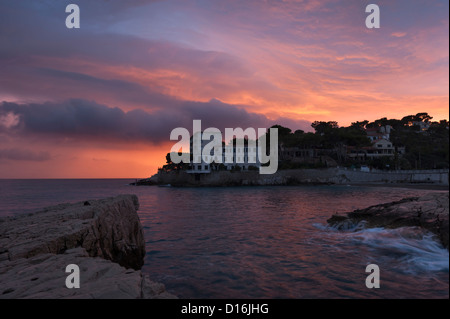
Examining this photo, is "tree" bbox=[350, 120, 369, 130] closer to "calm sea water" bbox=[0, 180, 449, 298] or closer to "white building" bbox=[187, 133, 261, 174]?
"white building" bbox=[187, 133, 261, 174]

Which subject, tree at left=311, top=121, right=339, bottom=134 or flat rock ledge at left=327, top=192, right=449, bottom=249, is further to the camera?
tree at left=311, top=121, right=339, bottom=134

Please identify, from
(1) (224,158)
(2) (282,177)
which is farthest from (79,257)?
(1) (224,158)

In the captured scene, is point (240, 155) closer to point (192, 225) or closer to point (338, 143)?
point (338, 143)

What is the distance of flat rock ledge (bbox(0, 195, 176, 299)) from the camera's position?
534 centimetres

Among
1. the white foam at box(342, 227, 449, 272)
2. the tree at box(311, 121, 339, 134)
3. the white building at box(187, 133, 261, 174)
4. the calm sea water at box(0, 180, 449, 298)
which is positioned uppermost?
the tree at box(311, 121, 339, 134)

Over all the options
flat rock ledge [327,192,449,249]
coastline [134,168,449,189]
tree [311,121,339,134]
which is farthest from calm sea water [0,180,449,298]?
tree [311,121,339,134]

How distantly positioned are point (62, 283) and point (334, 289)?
7.16m

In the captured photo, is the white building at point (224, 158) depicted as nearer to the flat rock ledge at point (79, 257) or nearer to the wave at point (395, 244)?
the wave at point (395, 244)

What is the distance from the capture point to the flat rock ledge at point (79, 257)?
210 inches

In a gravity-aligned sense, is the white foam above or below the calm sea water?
above

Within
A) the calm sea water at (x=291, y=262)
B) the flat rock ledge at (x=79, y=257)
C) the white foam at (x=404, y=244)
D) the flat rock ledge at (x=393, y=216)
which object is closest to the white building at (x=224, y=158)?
the flat rock ledge at (x=393, y=216)

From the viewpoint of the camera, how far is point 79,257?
7453mm

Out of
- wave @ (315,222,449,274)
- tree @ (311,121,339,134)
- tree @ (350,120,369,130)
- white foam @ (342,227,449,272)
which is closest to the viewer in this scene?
white foam @ (342,227,449,272)

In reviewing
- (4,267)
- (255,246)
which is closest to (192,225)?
(255,246)
